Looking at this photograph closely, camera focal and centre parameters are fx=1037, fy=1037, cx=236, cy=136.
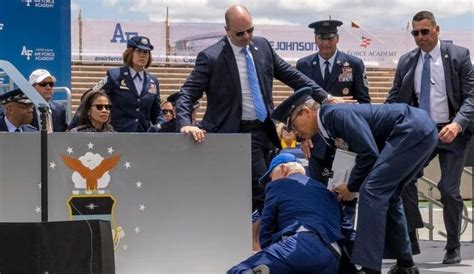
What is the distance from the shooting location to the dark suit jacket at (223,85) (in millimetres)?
7438

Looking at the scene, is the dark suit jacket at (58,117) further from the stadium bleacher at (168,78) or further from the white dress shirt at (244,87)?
the stadium bleacher at (168,78)

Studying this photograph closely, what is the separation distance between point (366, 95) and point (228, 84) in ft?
4.84

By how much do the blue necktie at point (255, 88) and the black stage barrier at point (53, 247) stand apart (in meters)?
2.07

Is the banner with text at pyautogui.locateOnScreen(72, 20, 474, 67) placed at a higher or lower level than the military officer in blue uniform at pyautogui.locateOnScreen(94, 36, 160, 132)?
higher

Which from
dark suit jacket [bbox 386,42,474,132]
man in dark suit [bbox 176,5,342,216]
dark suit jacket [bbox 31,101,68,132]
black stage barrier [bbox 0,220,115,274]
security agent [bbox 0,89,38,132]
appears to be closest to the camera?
black stage barrier [bbox 0,220,115,274]

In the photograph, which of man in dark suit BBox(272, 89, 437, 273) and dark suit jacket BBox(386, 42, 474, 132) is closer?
man in dark suit BBox(272, 89, 437, 273)

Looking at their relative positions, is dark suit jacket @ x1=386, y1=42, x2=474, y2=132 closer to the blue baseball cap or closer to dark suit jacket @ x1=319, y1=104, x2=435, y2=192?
dark suit jacket @ x1=319, y1=104, x2=435, y2=192

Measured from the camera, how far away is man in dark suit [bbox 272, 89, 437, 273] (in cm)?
625

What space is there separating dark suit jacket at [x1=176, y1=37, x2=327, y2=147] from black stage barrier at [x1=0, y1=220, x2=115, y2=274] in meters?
1.82

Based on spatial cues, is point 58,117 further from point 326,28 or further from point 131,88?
point 326,28

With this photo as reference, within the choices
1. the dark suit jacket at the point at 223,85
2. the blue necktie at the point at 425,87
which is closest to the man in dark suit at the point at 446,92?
the blue necktie at the point at 425,87

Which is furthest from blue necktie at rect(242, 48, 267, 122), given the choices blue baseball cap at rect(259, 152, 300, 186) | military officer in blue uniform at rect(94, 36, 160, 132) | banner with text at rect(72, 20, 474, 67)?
banner with text at rect(72, 20, 474, 67)

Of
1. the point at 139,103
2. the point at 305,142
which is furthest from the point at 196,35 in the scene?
the point at 305,142

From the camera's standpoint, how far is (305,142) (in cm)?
730
